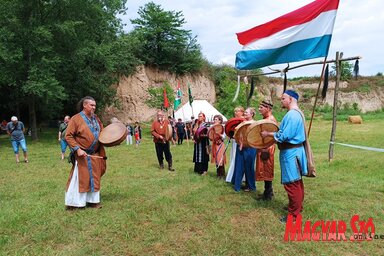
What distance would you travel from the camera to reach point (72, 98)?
2327cm

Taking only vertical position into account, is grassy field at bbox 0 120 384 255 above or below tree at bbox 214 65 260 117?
below

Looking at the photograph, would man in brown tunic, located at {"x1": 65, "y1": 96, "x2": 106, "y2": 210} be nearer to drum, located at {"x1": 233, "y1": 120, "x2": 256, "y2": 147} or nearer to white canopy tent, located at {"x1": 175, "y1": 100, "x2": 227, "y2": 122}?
drum, located at {"x1": 233, "y1": 120, "x2": 256, "y2": 147}

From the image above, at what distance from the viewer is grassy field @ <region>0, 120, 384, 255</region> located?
380 cm

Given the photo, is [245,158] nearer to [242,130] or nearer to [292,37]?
[242,130]

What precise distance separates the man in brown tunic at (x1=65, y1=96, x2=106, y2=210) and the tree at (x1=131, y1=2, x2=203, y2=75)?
24.6 m

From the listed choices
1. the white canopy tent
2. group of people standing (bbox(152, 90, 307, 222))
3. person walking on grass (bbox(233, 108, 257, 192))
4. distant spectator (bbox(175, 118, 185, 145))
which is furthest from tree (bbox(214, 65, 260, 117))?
person walking on grass (bbox(233, 108, 257, 192))

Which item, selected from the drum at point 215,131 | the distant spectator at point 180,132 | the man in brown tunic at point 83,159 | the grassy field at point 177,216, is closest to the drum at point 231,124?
the drum at point 215,131

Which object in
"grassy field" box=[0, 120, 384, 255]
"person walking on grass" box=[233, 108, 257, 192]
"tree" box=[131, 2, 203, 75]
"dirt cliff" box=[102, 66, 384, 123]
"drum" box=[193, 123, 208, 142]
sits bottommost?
"grassy field" box=[0, 120, 384, 255]

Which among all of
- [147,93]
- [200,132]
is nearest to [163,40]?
[147,93]

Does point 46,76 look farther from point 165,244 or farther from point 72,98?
point 165,244

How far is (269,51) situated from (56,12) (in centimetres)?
1697

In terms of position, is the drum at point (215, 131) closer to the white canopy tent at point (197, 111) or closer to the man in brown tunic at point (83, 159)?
the man in brown tunic at point (83, 159)

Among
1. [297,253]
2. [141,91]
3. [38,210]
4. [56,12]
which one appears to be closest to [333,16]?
[297,253]

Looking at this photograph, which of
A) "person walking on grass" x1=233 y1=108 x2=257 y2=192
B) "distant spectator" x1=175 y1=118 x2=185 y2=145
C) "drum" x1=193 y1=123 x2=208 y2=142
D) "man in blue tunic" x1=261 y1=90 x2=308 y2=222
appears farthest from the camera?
"distant spectator" x1=175 y1=118 x2=185 y2=145
